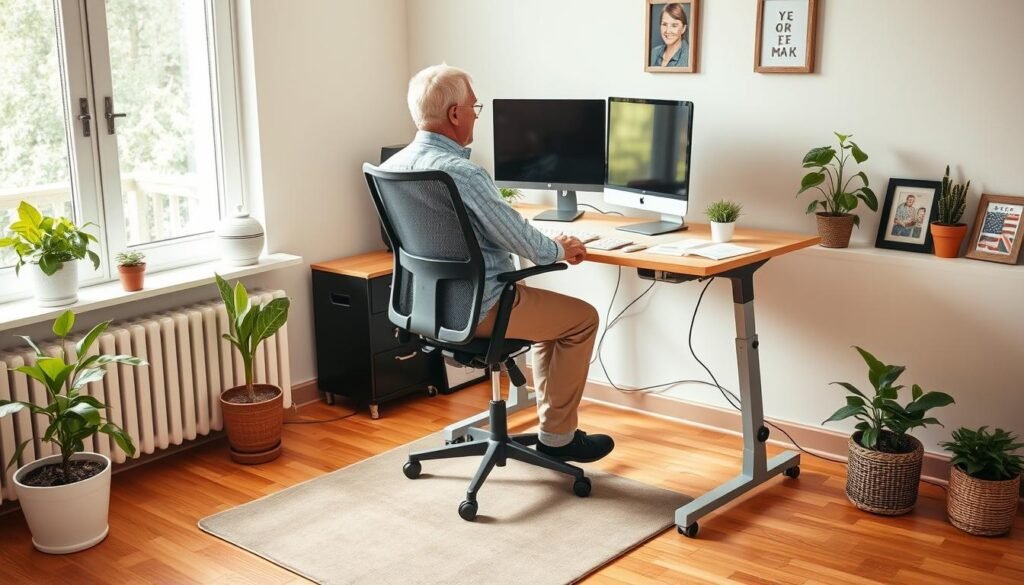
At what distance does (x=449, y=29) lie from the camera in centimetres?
440

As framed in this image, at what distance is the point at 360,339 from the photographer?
4.05 meters

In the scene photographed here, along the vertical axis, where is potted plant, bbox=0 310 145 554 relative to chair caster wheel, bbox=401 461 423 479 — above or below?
above

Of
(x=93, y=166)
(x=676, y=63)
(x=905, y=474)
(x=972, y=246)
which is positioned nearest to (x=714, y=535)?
(x=905, y=474)

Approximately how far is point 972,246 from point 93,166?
2862mm

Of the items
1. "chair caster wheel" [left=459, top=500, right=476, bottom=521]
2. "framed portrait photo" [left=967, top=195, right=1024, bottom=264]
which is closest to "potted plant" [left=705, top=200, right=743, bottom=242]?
"framed portrait photo" [left=967, top=195, right=1024, bottom=264]

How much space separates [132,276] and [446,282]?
1.12 metres

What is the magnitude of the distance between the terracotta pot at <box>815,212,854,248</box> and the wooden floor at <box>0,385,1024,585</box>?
77cm

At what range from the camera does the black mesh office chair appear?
116 inches

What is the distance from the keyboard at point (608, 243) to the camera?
3283 millimetres

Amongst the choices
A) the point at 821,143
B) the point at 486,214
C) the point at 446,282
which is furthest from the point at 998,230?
the point at 446,282

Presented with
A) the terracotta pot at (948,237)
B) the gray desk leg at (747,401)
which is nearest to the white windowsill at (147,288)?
the gray desk leg at (747,401)

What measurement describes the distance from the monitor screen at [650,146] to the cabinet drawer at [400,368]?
1.08m

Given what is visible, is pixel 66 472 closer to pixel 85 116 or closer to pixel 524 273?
pixel 85 116

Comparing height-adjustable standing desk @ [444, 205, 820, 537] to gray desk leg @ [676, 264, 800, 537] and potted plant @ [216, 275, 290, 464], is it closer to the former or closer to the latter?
gray desk leg @ [676, 264, 800, 537]
